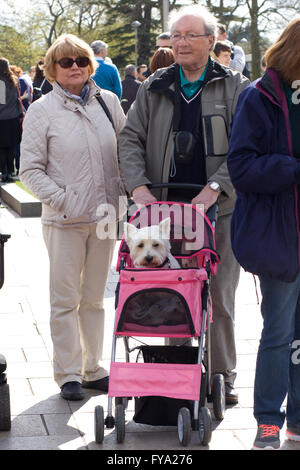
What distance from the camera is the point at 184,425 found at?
4.18 m

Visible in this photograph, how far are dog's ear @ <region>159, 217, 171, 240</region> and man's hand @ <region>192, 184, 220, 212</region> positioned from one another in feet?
0.83

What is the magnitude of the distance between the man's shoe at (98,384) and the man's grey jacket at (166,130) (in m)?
1.21

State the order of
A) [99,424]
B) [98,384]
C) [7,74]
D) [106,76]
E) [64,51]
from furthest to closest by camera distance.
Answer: [7,74] < [106,76] < [98,384] < [64,51] < [99,424]

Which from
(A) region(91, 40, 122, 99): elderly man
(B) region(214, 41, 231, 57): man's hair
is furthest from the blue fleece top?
(B) region(214, 41, 231, 57): man's hair

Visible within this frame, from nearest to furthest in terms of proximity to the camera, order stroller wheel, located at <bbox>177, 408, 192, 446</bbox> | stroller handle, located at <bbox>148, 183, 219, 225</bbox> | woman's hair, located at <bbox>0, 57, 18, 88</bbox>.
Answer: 1. stroller wheel, located at <bbox>177, 408, 192, 446</bbox>
2. stroller handle, located at <bbox>148, 183, 219, 225</bbox>
3. woman's hair, located at <bbox>0, 57, 18, 88</bbox>

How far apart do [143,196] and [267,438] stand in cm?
152

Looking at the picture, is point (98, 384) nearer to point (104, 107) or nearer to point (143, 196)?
point (143, 196)

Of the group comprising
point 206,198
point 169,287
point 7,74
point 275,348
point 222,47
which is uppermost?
point 7,74

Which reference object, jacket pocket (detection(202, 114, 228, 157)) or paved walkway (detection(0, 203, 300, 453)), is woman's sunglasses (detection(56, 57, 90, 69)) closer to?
jacket pocket (detection(202, 114, 228, 157))

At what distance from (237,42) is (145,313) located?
38.7 m

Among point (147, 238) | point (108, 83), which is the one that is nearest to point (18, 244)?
point (108, 83)

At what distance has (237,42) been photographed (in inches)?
1634

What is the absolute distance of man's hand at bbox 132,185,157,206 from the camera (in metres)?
4.82

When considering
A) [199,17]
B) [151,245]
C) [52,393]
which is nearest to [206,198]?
[151,245]
